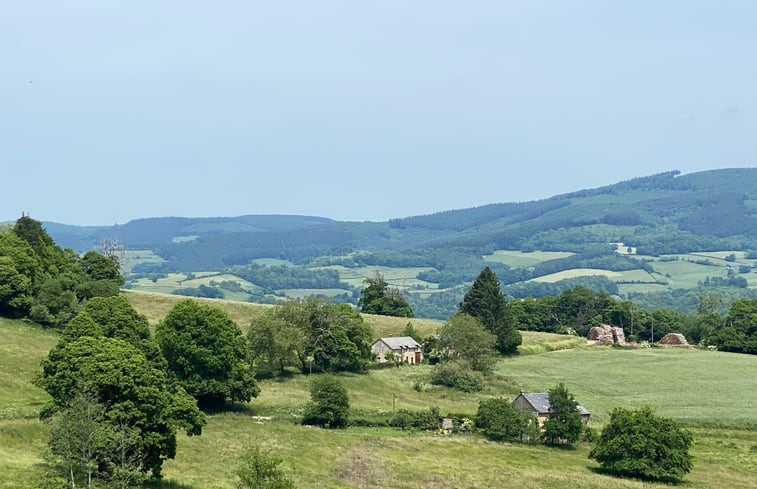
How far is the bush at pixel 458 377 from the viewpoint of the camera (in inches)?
4136

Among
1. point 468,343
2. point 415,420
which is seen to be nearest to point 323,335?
point 468,343

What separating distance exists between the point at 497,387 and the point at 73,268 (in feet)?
167

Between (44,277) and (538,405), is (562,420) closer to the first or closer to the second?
(538,405)

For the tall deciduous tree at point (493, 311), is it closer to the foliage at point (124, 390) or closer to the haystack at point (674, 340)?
the haystack at point (674, 340)

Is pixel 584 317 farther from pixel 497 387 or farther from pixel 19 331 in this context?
pixel 19 331

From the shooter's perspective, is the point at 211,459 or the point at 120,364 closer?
the point at 120,364

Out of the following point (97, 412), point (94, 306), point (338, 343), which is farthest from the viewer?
point (338, 343)

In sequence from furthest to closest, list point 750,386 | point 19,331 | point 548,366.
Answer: point 548,366
point 750,386
point 19,331

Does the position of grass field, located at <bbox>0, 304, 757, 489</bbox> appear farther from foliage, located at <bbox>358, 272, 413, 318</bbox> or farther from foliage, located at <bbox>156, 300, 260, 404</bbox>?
foliage, located at <bbox>358, 272, 413, 318</bbox>

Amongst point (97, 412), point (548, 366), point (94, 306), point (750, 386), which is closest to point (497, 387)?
point (548, 366)

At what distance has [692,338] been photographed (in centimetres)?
15988

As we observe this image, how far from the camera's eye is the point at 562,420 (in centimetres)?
8562

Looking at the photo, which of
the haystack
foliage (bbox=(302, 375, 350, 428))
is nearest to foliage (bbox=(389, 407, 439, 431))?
foliage (bbox=(302, 375, 350, 428))

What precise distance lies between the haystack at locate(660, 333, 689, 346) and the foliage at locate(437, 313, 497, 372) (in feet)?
153
